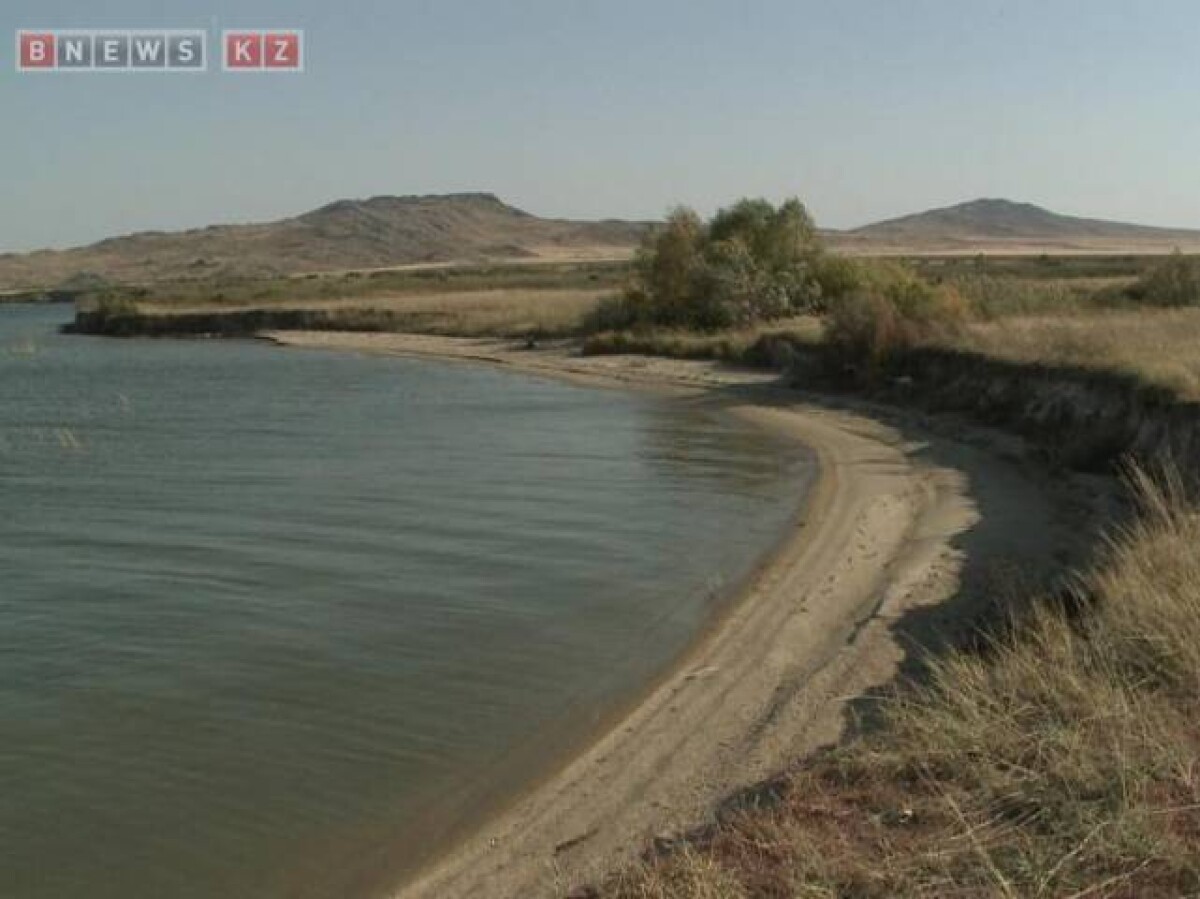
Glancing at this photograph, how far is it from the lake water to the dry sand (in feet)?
1.49

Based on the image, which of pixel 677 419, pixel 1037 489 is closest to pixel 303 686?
pixel 1037 489

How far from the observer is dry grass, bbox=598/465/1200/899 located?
17.5ft

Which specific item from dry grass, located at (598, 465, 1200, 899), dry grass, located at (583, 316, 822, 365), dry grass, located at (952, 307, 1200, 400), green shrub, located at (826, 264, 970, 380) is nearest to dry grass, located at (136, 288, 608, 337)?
dry grass, located at (583, 316, 822, 365)

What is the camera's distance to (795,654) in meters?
10.8

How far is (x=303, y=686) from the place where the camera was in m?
10.4

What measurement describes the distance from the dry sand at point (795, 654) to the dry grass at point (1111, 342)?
8.07ft

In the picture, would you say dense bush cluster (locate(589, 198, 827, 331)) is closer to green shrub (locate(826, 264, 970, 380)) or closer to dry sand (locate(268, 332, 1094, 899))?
green shrub (locate(826, 264, 970, 380))

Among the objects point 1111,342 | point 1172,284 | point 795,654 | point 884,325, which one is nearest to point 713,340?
point 884,325

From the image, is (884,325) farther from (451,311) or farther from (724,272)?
(451,311)

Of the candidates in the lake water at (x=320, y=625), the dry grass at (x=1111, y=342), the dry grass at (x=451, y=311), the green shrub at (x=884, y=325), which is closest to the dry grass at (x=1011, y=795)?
the lake water at (x=320, y=625)

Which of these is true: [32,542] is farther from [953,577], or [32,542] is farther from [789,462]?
[789,462]

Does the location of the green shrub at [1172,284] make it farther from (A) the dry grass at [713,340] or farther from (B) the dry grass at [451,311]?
(B) the dry grass at [451,311]

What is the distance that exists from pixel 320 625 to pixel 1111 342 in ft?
57.8

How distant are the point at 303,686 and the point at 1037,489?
39.1ft
